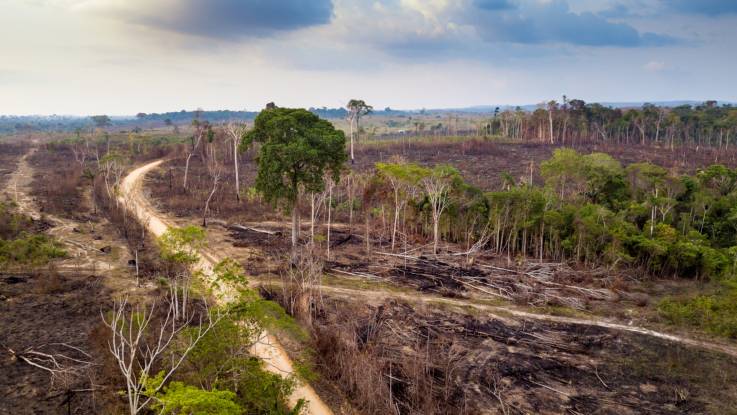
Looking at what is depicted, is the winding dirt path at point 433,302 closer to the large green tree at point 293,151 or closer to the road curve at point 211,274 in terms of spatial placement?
the road curve at point 211,274

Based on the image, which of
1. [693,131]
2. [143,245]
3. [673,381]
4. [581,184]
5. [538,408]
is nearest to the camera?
[538,408]

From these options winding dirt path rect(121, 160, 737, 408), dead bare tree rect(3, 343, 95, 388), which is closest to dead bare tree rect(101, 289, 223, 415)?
dead bare tree rect(3, 343, 95, 388)

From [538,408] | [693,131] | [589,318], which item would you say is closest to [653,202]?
[589,318]

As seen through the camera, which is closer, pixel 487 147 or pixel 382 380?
pixel 382 380

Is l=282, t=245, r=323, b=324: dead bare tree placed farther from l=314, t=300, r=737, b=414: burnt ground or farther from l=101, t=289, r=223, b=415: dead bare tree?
l=101, t=289, r=223, b=415: dead bare tree

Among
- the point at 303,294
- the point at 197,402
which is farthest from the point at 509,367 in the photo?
the point at 197,402

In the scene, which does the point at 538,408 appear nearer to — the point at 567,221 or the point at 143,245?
the point at 567,221

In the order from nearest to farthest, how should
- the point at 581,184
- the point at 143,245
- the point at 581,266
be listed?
the point at 581,266 → the point at 143,245 → the point at 581,184
